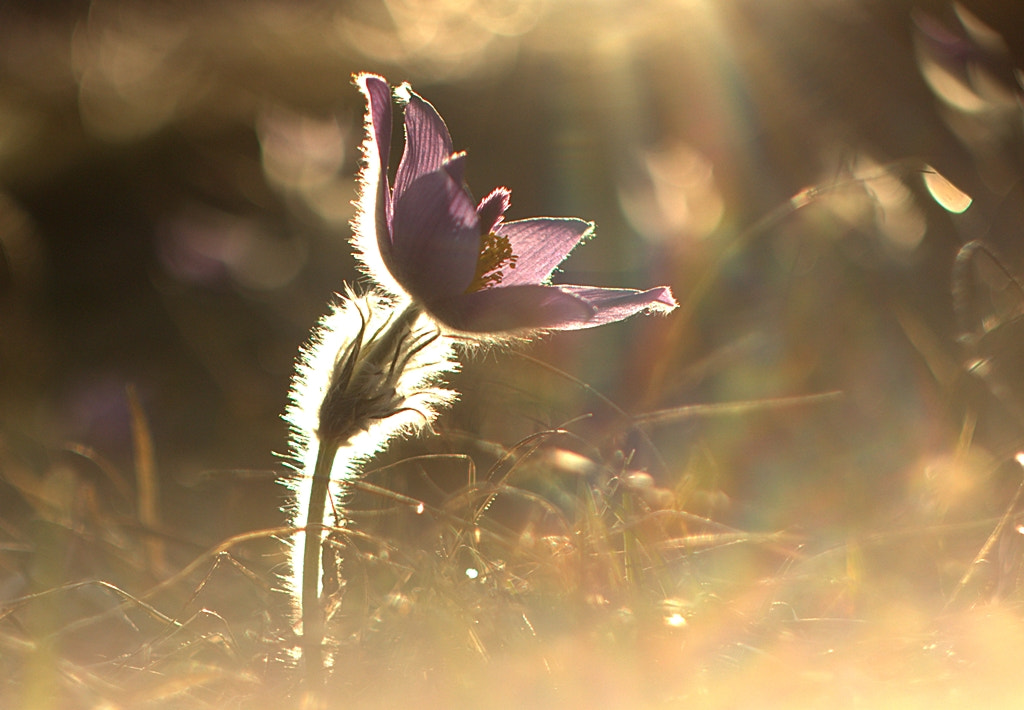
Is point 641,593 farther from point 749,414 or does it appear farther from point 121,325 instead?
point 121,325

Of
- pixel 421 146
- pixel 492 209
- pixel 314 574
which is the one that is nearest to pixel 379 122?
pixel 421 146

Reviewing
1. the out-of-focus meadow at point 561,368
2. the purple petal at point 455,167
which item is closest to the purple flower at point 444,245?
the purple petal at point 455,167

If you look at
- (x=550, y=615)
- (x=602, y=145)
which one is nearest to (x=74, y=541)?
(x=550, y=615)

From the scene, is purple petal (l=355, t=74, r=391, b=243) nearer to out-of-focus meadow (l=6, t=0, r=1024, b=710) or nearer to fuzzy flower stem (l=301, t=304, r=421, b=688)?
Result: fuzzy flower stem (l=301, t=304, r=421, b=688)

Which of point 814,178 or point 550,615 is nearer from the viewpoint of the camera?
point 550,615

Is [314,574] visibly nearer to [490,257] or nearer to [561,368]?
[490,257]

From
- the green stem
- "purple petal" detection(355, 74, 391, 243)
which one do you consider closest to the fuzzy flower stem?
the green stem
